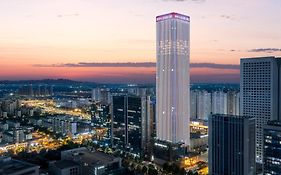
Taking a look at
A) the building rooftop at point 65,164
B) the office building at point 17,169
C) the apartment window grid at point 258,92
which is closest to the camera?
the office building at point 17,169

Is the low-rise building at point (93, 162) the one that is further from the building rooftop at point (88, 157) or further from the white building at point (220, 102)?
the white building at point (220, 102)

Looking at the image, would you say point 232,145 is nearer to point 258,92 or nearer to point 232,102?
point 258,92

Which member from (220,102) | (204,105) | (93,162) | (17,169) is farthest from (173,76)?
(204,105)

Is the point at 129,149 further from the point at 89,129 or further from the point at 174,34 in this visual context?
the point at 174,34

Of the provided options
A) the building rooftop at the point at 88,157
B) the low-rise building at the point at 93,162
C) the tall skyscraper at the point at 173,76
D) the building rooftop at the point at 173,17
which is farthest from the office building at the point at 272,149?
the building rooftop at the point at 173,17

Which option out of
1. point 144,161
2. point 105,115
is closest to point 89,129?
point 105,115

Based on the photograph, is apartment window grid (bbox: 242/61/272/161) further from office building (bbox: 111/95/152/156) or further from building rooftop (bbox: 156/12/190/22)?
office building (bbox: 111/95/152/156)
